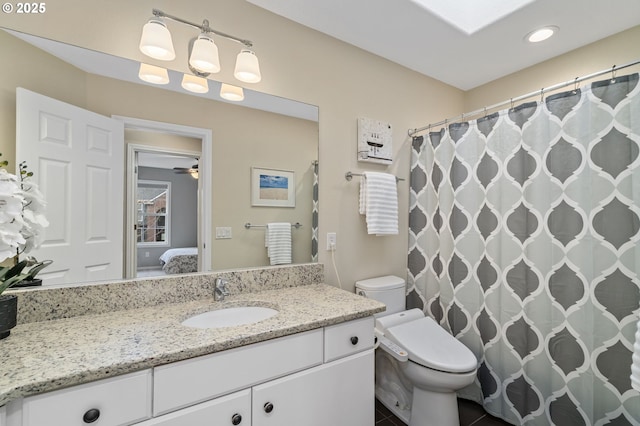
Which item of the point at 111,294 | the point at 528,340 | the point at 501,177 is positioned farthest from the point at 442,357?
the point at 111,294

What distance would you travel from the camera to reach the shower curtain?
4.22 feet

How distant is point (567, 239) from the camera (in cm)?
142

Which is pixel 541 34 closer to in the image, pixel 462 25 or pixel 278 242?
pixel 462 25

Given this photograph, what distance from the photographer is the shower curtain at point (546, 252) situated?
4.22 ft

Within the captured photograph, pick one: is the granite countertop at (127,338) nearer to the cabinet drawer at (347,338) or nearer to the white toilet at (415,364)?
the cabinet drawer at (347,338)

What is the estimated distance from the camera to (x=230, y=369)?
934 mm

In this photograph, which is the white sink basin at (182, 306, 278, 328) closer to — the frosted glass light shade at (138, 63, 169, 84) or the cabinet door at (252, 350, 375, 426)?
the cabinet door at (252, 350, 375, 426)

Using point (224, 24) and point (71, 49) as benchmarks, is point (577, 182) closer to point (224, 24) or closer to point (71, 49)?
point (224, 24)

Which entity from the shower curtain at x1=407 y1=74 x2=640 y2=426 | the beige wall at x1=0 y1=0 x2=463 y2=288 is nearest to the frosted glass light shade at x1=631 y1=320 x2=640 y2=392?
the shower curtain at x1=407 y1=74 x2=640 y2=426

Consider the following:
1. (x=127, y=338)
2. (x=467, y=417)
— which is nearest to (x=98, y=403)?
(x=127, y=338)

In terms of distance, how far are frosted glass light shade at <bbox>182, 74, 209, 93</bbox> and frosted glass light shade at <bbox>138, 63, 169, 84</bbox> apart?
0.08 metres

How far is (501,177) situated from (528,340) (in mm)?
949

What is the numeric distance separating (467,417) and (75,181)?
96.3 inches

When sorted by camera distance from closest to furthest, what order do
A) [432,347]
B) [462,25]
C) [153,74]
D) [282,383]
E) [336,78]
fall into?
[282,383] < [153,74] < [432,347] < [462,25] < [336,78]
